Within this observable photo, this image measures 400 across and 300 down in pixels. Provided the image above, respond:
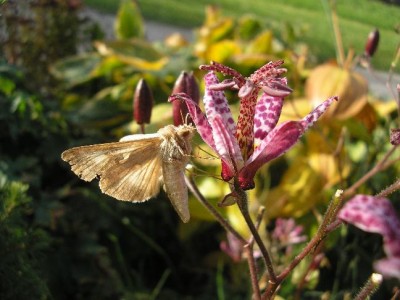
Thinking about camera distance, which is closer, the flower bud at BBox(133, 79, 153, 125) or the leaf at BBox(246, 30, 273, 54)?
the flower bud at BBox(133, 79, 153, 125)

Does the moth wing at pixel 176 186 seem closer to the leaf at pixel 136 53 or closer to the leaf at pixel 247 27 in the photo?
the leaf at pixel 136 53

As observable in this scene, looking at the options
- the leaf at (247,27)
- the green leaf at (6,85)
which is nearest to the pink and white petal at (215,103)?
the green leaf at (6,85)

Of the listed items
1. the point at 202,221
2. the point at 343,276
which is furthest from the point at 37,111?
the point at 343,276

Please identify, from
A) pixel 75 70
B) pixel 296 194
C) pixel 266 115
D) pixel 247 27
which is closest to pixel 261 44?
pixel 247 27

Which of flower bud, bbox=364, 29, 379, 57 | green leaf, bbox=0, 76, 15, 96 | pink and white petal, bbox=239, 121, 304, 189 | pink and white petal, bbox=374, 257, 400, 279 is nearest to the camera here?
pink and white petal, bbox=374, 257, 400, 279

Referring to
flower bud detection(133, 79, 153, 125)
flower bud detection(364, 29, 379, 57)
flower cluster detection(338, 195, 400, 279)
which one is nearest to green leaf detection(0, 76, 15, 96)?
flower bud detection(133, 79, 153, 125)

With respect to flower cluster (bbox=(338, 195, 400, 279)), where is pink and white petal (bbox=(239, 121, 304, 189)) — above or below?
below

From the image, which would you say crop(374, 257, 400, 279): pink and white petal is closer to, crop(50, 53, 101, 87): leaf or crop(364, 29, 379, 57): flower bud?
crop(364, 29, 379, 57): flower bud

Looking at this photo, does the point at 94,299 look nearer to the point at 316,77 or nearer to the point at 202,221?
the point at 202,221
